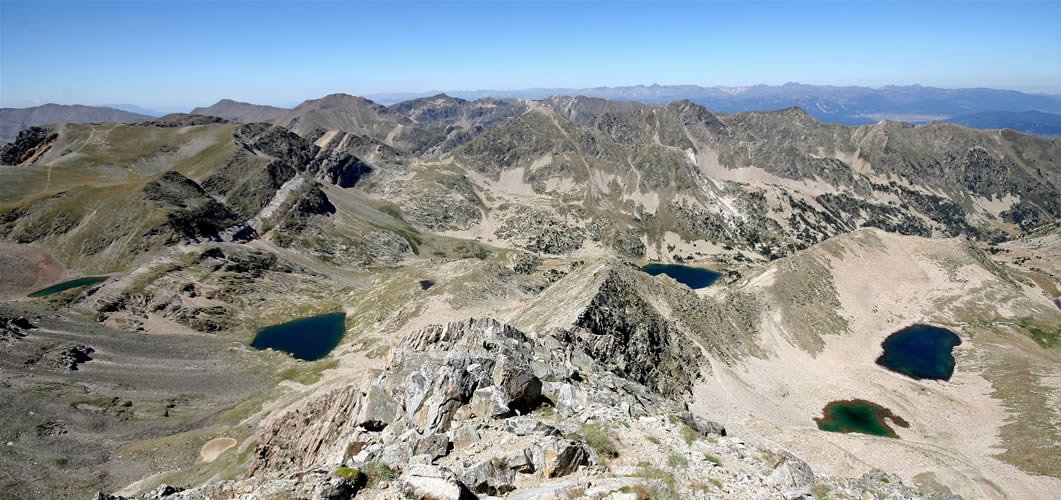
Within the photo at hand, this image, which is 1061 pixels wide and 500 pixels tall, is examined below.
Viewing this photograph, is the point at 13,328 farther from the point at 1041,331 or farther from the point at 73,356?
the point at 1041,331

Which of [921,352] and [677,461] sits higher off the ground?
[677,461]

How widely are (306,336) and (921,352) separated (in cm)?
15928

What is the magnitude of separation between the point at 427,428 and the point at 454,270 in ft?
387

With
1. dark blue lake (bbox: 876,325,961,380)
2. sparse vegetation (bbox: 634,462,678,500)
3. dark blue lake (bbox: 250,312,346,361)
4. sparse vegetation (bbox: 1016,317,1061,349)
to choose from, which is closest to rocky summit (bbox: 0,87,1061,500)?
sparse vegetation (bbox: 634,462,678,500)

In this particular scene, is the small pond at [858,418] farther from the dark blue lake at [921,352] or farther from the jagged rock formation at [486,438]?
the jagged rock formation at [486,438]

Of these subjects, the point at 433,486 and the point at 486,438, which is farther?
the point at 486,438

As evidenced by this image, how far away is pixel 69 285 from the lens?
509 feet

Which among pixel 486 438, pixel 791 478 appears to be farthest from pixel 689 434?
pixel 486 438

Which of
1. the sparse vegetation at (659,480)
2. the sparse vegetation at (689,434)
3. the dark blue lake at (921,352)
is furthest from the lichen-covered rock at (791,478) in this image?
the dark blue lake at (921,352)

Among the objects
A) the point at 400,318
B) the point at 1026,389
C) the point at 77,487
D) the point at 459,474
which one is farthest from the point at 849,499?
the point at 400,318

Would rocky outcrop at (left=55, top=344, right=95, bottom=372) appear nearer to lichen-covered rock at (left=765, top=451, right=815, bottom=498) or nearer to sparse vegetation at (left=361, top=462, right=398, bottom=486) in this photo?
sparse vegetation at (left=361, top=462, right=398, bottom=486)

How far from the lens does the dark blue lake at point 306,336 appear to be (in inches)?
4961

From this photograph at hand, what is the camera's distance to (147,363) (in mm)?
99438

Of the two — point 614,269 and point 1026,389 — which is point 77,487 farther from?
point 1026,389
